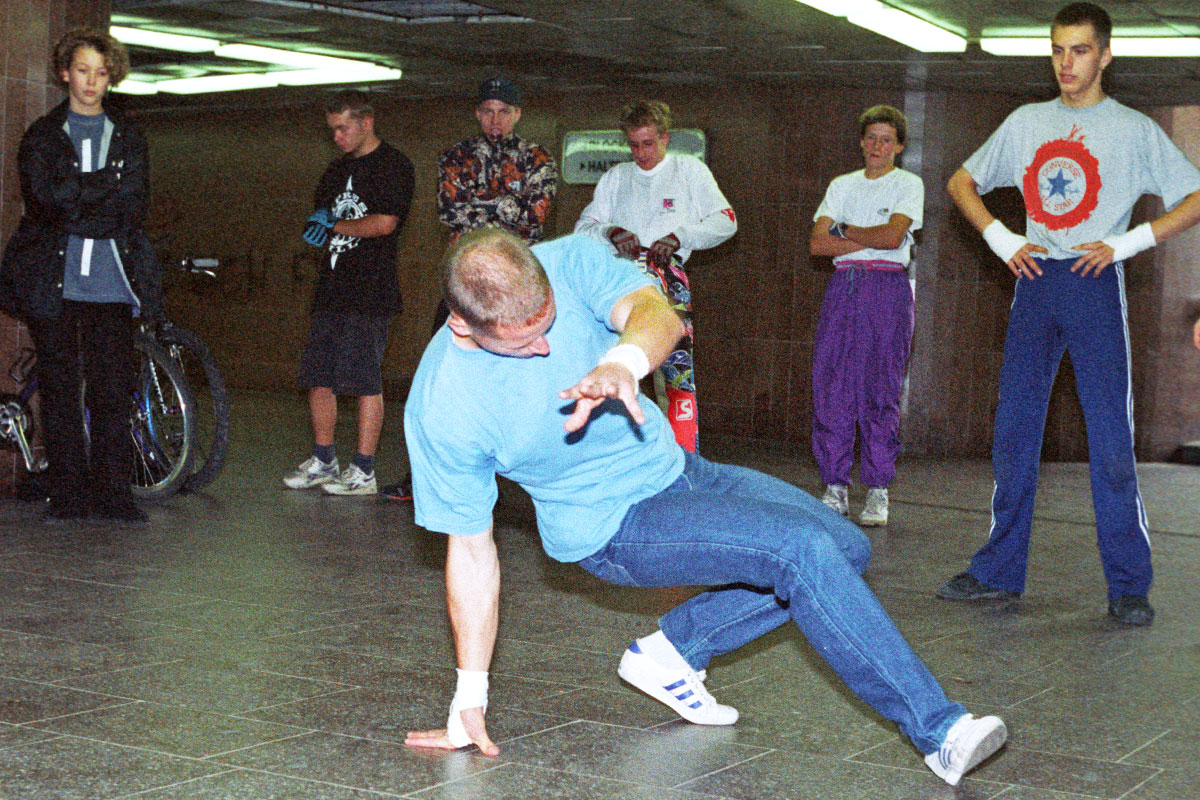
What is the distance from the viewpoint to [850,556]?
3.24m

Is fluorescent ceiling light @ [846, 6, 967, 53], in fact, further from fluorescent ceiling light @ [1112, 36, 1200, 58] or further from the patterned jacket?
the patterned jacket

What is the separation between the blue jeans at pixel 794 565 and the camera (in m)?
2.97

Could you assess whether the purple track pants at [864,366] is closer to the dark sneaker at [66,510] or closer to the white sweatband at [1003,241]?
the white sweatband at [1003,241]

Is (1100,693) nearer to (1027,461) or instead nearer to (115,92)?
(1027,461)

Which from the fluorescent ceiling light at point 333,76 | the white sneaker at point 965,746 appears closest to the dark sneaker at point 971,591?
the white sneaker at point 965,746

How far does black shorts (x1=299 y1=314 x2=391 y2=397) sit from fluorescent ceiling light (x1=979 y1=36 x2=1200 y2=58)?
4721 millimetres

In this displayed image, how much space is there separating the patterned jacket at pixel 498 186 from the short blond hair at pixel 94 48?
1.55 meters

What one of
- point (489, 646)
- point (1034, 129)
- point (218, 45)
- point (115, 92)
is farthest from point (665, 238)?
point (115, 92)

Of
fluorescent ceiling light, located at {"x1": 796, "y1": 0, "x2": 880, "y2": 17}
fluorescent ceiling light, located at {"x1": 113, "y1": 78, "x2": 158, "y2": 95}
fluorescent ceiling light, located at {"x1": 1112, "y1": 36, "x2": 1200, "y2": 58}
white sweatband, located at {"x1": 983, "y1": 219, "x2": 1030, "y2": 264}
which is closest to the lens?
white sweatband, located at {"x1": 983, "y1": 219, "x2": 1030, "y2": 264}

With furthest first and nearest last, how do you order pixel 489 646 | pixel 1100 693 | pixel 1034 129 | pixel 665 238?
pixel 665 238, pixel 1034 129, pixel 1100 693, pixel 489 646

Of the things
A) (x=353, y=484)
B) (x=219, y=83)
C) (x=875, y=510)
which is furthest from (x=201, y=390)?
(x=219, y=83)

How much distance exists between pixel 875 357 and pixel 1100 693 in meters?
3.29

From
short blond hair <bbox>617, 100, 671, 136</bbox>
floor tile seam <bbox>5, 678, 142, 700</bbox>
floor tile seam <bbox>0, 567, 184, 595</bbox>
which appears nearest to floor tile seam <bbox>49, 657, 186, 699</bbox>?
floor tile seam <bbox>5, 678, 142, 700</bbox>

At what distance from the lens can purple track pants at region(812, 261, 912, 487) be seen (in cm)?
711
